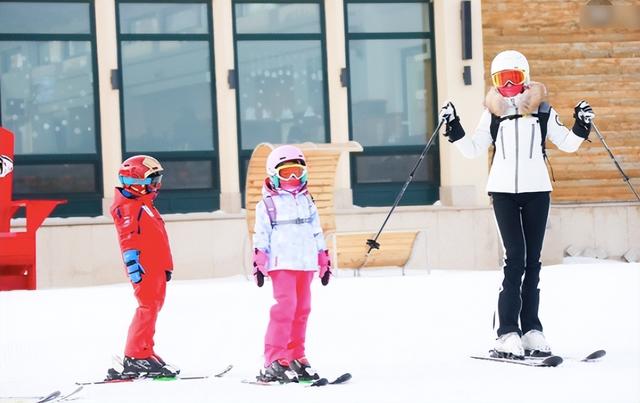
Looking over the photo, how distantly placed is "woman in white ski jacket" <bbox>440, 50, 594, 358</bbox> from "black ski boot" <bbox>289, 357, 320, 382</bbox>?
122 cm

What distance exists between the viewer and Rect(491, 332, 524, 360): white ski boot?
7918mm

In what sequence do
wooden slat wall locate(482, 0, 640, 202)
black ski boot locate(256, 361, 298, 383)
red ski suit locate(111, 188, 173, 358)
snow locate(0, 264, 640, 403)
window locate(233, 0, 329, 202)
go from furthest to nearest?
wooden slat wall locate(482, 0, 640, 202) < window locate(233, 0, 329, 202) < red ski suit locate(111, 188, 173, 358) < black ski boot locate(256, 361, 298, 383) < snow locate(0, 264, 640, 403)

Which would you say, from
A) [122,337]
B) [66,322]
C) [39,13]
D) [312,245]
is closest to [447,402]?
[312,245]

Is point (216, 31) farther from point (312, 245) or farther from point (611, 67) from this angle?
point (312, 245)

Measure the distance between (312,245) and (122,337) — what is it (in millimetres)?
2744

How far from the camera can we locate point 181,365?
8414mm

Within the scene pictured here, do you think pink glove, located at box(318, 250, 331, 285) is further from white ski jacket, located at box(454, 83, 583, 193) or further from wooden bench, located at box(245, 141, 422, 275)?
wooden bench, located at box(245, 141, 422, 275)

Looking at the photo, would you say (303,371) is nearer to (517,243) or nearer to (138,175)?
(138,175)

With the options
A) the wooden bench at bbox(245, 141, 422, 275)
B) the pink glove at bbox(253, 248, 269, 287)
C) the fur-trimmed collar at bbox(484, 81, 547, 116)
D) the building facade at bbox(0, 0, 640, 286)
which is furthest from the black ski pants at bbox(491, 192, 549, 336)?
the building facade at bbox(0, 0, 640, 286)

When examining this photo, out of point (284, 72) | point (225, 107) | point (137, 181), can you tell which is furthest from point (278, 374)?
point (284, 72)

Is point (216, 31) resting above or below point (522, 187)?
above

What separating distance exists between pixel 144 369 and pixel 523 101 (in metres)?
2.59

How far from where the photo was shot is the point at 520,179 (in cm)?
801

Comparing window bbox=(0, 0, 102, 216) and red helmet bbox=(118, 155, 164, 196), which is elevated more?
window bbox=(0, 0, 102, 216)
